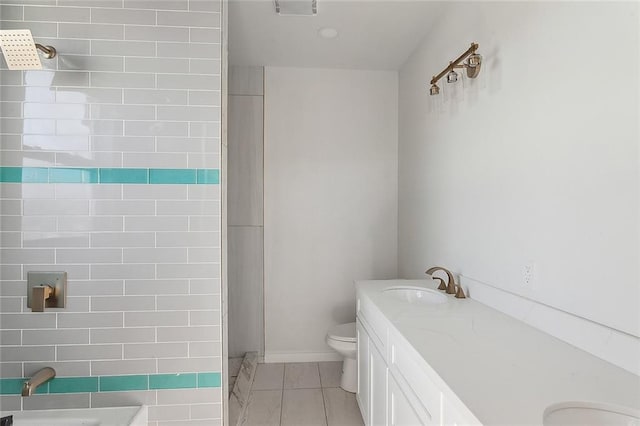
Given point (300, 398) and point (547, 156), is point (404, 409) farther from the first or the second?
point (300, 398)

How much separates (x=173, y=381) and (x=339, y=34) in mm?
2389

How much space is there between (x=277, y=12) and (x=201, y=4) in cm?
60

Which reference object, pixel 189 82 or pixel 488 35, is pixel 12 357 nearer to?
pixel 189 82

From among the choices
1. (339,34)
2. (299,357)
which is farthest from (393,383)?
(339,34)

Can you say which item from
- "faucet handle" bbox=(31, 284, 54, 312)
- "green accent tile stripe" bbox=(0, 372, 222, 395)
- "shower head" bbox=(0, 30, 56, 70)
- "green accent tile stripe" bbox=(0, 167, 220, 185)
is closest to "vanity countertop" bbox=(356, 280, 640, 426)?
"green accent tile stripe" bbox=(0, 372, 222, 395)

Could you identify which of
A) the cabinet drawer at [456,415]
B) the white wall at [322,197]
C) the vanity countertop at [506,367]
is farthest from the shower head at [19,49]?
the cabinet drawer at [456,415]

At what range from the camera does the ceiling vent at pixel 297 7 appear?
210 centimetres

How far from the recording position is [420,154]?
102 inches

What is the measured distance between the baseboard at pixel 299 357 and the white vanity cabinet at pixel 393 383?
938 mm

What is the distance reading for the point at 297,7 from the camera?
2146mm

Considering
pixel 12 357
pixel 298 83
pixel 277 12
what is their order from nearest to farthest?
pixel 12 357
pixel 277 12
pixel 298 83

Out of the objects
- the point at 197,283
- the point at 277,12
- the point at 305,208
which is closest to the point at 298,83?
the point at 277,12

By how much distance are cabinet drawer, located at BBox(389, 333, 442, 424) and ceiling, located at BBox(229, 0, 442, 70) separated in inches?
75.8

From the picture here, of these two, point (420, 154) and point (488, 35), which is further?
point (420, 154)
